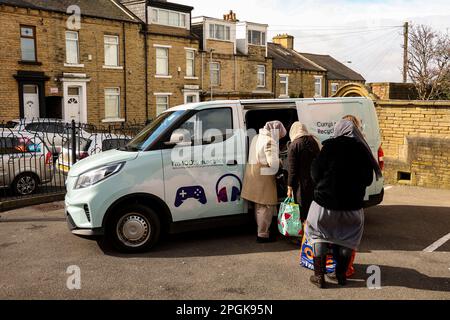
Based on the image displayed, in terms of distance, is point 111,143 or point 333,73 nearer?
point 111,143

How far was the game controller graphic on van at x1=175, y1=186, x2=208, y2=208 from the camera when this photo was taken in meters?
6.70

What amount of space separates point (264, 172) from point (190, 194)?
1115mm

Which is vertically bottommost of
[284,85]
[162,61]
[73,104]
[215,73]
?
[73,104]

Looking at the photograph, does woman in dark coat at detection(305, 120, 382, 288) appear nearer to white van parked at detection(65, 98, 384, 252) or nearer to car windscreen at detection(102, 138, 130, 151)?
white van parked at detection(65, 98, 384, 252)

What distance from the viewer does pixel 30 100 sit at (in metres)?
25.5

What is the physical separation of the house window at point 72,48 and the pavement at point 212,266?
68.4ft

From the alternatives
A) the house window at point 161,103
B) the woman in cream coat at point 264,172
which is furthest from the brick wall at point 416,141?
the house window at point 161,103

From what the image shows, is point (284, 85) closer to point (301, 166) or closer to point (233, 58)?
point (233, 58)

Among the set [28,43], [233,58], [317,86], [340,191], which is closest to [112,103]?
[28,43]

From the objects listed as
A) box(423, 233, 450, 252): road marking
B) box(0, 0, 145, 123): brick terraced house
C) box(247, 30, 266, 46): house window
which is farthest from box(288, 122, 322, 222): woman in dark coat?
box(247, 30, 266, 46): house window

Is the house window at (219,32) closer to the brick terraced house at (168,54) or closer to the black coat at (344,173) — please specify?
the brick terraced house at (168,54)

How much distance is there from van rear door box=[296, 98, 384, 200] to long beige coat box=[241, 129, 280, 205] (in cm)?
106

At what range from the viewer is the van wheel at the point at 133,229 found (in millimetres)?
6477

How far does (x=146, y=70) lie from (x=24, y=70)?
8153 millimetres
